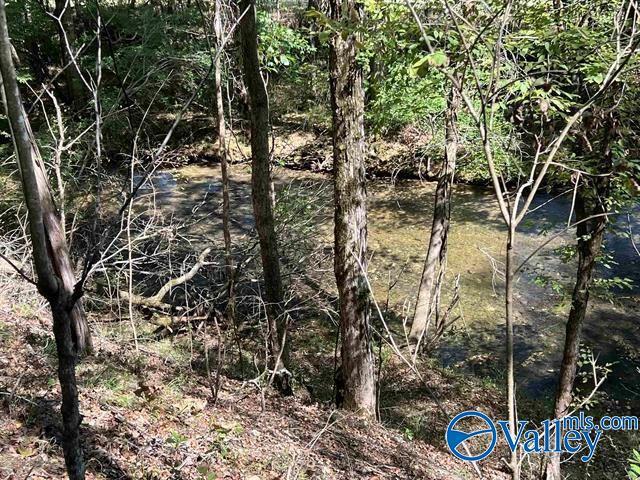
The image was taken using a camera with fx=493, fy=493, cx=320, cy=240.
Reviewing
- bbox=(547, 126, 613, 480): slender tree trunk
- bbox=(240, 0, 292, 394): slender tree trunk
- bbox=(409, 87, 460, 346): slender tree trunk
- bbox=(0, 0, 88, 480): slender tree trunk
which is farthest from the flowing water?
bbox=(0, 0, 88, 480): slender tree trunk

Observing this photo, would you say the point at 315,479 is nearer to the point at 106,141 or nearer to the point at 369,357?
the point at 369,357

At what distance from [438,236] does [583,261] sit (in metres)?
2.83

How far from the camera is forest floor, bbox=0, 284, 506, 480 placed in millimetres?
3385

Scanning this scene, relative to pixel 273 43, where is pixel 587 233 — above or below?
below

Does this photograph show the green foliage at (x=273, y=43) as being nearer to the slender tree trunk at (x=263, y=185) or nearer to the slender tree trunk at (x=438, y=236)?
the slender tree trunk at (x=263, y=185)

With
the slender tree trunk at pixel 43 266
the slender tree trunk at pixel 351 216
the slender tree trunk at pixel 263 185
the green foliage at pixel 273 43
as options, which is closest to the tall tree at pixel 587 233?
the slender tree trunk at pixel 351 216

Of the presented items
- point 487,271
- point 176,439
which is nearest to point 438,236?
point 487,271

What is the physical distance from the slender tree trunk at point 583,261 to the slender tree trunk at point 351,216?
1.99 metres

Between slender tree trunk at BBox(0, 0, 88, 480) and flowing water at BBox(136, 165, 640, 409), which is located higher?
slender tree trunk at BBox(0, 0, 88, 480)

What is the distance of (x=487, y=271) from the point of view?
33.8 ft

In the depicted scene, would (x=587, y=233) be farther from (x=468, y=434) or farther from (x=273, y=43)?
(x=273, y=43)

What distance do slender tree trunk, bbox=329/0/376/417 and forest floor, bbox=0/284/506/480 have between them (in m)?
0.43

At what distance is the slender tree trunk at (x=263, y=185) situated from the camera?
506 centimetres

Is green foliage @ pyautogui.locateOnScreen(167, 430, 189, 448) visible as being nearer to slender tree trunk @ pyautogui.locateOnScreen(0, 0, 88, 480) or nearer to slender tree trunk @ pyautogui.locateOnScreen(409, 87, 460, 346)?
slender tree trunk @ pyautogui.locateOnScreen(0, 0, 88, 480)
